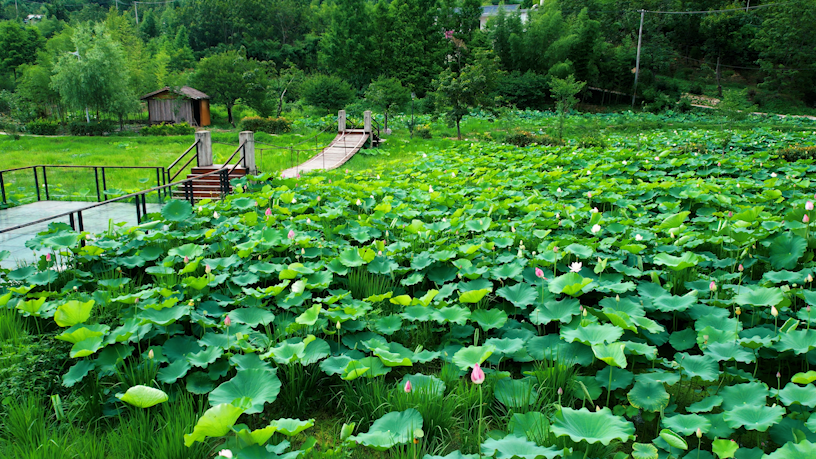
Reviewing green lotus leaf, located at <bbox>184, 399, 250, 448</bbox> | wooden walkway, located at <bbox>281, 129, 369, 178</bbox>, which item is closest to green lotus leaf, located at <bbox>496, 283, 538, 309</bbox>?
green lotus leaf, located at <bbox>184, 399, 250, 448</bbox>

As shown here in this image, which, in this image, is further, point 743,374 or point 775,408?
point 743,374

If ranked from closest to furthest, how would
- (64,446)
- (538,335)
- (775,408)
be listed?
(775,408) → (64,446) → (538,335)

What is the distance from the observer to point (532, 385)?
2.93 m

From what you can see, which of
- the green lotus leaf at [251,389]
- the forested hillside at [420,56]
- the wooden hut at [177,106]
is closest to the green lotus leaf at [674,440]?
the green lotus leaf at [251,389]

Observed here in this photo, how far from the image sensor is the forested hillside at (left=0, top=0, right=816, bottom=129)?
27.9 meters

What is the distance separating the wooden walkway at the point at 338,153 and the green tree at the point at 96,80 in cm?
1390

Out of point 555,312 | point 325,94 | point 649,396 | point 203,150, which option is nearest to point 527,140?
point 203,150

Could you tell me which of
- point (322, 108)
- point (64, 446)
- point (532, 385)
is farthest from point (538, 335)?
point (322, 108)

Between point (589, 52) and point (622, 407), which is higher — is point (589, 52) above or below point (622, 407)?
above

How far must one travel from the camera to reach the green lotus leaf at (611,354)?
105 inches

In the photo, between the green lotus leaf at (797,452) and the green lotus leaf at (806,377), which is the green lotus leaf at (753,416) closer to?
the green lotus leaf at (797,452)

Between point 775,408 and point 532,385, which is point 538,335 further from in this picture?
point 775,408

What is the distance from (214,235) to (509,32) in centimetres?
4145

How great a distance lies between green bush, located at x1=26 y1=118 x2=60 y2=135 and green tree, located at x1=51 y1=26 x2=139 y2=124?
4.65 ft
